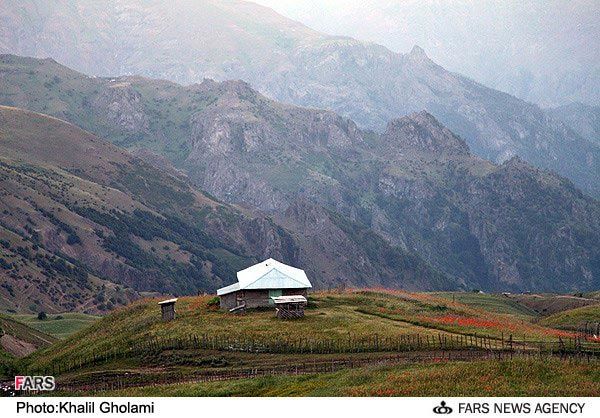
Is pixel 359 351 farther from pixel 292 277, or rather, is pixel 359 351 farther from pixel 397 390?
pixel 292 277

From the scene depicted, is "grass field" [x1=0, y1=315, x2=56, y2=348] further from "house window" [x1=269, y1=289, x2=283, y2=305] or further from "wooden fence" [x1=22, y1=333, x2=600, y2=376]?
"wooden fence" [x1=22, y1=333, x2=600, y2=376]

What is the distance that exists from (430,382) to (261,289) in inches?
1885

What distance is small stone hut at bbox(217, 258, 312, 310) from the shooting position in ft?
347

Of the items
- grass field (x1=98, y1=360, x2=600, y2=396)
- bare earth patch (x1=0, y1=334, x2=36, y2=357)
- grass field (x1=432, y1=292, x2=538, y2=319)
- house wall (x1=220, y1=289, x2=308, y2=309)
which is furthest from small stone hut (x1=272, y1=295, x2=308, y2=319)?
grass field (x1=432, y1=292, x2=538, y2=319)

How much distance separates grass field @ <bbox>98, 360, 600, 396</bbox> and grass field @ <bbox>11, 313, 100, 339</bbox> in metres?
99.2

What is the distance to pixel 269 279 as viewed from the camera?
108 m
